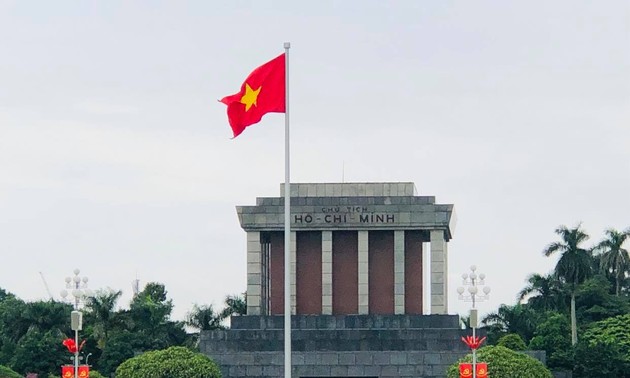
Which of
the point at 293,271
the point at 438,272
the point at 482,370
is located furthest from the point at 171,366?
the point at 438,272

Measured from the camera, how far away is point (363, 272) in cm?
5666

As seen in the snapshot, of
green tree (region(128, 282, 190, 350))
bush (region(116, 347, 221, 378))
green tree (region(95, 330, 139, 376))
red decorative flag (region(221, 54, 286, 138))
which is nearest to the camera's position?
red decorative flag (region(221, 54, 286, 138))

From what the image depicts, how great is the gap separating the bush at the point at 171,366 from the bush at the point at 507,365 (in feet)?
25.2

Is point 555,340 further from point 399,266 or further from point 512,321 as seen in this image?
point 399,266

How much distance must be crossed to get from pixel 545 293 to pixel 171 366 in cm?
3294

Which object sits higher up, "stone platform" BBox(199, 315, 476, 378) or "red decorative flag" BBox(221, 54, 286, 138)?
"red decorative flag" BBox(221, 54, 286, 138)

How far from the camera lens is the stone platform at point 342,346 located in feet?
171

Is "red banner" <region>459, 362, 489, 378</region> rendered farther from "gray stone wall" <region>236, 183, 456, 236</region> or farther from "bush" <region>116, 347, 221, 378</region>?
"gray stone wall" <region>236, 183, 456, 236</region>

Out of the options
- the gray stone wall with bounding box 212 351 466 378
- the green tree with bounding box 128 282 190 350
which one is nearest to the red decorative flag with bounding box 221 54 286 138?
the gray stone wall with bounding box 212 351 466 378

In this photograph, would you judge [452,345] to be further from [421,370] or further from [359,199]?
[359,199]

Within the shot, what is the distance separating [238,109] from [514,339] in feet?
99.5

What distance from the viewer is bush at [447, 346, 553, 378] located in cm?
4959

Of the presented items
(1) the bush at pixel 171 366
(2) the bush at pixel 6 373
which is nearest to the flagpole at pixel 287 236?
(1) the bush at pixel 171 366

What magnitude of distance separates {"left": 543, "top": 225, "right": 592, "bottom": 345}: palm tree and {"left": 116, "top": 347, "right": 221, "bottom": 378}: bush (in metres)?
29.5
